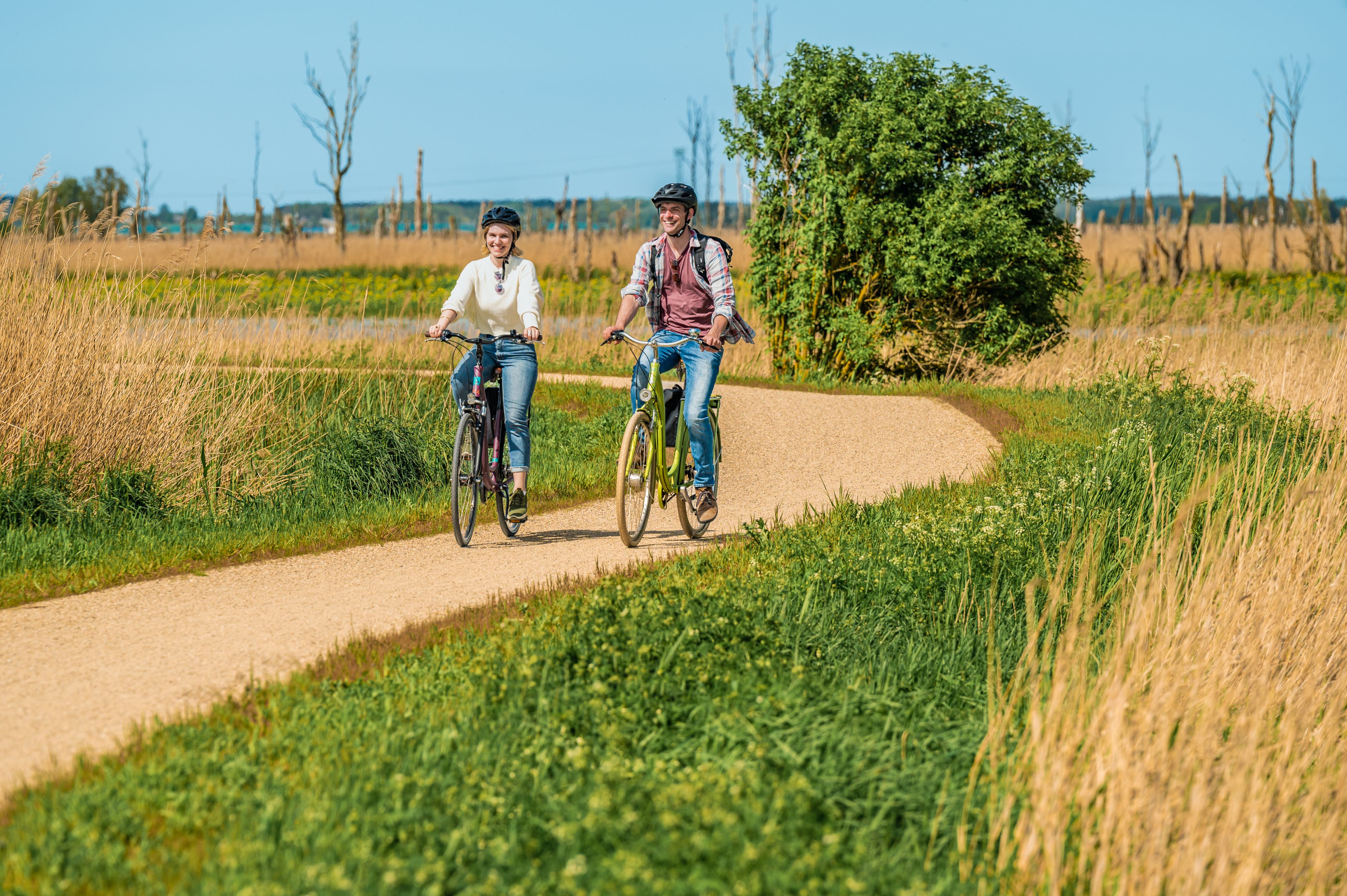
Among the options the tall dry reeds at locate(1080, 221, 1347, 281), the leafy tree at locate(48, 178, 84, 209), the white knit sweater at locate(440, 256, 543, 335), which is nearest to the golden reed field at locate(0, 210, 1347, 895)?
the white knit sweater at locate(440, 256, 543, 335)

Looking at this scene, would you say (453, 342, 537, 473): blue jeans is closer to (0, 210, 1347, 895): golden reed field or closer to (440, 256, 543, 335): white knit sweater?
(440, 256, 543, 335): white knit sweater

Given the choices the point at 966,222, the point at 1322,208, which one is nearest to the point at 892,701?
the point at 966,222

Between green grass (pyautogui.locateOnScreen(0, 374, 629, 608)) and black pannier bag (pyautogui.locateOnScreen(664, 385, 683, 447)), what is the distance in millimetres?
1700

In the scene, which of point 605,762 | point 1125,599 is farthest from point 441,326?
point 1125,599

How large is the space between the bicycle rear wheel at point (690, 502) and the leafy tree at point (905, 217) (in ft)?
24.2

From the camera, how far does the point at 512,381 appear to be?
7.18 metres

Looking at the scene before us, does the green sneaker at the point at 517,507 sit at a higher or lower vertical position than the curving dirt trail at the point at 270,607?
higher

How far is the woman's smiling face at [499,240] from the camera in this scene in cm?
700

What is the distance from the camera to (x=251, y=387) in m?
9.35

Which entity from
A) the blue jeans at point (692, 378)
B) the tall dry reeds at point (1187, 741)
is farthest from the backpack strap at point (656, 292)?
the tall dry reeds at point (1187, 741)

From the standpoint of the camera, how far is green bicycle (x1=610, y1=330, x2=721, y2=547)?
6.88m

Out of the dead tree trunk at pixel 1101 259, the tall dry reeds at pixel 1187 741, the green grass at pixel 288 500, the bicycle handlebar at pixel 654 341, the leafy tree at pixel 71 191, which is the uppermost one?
the leafy tree at pixel 71 191

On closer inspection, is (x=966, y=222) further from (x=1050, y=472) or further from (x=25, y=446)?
(x=25, y=446)

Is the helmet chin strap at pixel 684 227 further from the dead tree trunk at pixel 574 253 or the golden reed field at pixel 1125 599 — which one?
the dead tree trunk at pixel 574 253
